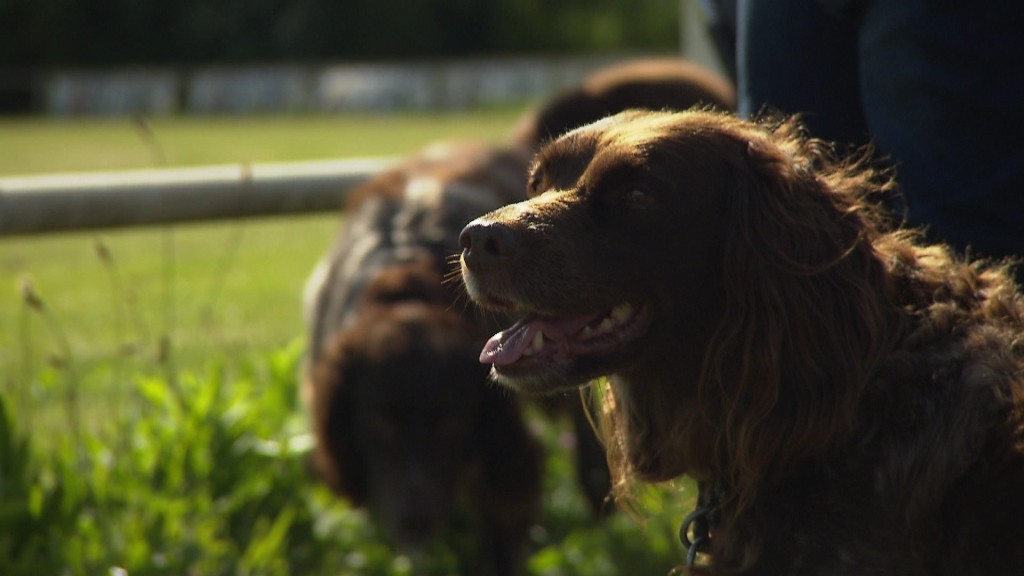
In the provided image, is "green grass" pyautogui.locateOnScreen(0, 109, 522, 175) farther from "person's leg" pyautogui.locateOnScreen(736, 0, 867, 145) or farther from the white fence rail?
"person's leg" pyautogui.locateOnScreen(736, 0, 867, 145)

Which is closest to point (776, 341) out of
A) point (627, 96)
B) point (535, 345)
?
point (535, 345)

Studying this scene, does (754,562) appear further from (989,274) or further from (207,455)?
(207,455)

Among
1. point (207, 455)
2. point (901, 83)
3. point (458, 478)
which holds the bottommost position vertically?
point (458, 478)

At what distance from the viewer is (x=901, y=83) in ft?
9.50

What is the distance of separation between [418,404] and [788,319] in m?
2.57

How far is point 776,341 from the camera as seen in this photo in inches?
94.9

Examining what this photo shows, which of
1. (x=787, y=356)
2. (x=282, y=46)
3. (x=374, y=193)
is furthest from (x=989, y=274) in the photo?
(x=282, y=46)

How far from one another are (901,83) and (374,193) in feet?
10.1

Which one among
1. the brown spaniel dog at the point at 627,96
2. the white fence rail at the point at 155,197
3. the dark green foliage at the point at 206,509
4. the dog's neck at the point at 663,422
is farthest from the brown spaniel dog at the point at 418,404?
the dog's neck at the point at 663,422

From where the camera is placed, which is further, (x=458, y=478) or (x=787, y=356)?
(x=458, y=478)

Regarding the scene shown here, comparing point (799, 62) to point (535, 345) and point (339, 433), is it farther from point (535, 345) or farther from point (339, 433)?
point (339, 433)

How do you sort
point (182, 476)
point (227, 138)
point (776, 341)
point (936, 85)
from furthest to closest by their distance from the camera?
point (227, 138)
point (182, 476)
point (936, 85)
point (776, 341)

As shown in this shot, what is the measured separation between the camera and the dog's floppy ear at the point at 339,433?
4.96 meters

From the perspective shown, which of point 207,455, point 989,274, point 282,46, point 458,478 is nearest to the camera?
point 989,274
